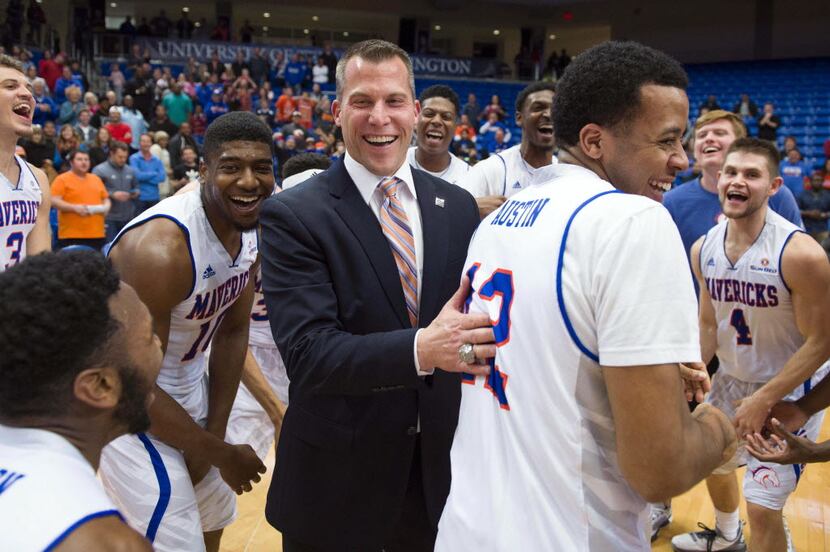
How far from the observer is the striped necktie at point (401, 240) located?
2.29 meters

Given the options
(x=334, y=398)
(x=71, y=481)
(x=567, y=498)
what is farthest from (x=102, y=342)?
(x=567, y=498)

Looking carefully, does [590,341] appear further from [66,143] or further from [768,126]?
[768,126]

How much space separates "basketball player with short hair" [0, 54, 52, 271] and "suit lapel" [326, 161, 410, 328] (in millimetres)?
2604

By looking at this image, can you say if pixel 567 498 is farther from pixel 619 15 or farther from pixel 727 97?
pixel 619 15

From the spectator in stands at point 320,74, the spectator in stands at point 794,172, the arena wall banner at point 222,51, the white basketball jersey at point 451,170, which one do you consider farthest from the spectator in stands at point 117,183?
the arena wall banner at point 222,51

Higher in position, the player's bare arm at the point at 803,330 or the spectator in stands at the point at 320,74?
the spectator in stands at the point at 320,74

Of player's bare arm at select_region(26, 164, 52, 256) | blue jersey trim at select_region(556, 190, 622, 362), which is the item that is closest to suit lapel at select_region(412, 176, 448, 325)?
blue jersey trim at select_region(556, 190, 622, 362)

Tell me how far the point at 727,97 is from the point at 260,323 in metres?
21.0

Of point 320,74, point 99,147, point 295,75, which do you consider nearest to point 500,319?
point 99,147

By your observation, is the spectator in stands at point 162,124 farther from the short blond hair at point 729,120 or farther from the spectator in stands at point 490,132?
the short blond hair at point 729,120

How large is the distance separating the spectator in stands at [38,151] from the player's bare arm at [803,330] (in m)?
9.67

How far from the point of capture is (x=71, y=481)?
144cm

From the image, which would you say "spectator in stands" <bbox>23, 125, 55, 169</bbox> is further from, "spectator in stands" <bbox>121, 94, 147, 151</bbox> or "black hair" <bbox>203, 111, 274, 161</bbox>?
"black hair" <bbox>203, 111, 274, 161</bbox>

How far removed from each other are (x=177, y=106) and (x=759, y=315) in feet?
47.7
